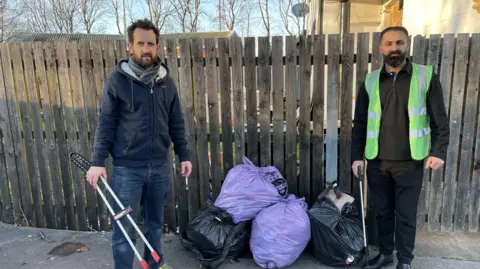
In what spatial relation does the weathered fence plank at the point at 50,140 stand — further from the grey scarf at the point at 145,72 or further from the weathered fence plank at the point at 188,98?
the grey scarf at the point at 145,72

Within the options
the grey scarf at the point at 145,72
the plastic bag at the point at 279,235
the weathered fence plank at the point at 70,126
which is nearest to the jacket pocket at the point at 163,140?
the grey scarf at the point at 145,72

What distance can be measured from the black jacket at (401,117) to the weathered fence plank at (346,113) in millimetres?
531

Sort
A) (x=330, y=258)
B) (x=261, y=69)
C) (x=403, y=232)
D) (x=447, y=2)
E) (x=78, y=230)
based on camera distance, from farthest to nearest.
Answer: (x=447, y=2), (x=78, y=230), (x=261, y=69), (x=330, y=258), (x=403, y=232)

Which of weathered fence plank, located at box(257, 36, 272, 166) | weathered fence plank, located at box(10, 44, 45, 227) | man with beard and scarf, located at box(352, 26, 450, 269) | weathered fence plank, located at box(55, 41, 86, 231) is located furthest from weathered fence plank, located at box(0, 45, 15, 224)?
man with beard and scarf, located at box(352, 26, 450, 269)

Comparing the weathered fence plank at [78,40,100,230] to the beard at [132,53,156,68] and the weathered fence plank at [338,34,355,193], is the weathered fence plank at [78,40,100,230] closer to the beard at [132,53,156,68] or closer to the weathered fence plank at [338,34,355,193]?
the beard at [132,53,156,68]

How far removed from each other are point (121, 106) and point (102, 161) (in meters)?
0.42

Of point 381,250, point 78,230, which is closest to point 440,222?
point 381,250

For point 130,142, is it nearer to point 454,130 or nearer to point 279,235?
point 279,235

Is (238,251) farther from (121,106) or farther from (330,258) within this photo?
(121,106)

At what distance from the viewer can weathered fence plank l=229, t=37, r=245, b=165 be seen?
328cm

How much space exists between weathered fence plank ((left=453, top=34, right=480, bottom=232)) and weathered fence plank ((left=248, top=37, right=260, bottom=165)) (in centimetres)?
202

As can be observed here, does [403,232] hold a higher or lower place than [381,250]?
higher

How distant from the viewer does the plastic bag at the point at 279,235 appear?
9.53ft

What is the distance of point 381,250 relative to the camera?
298 cm
